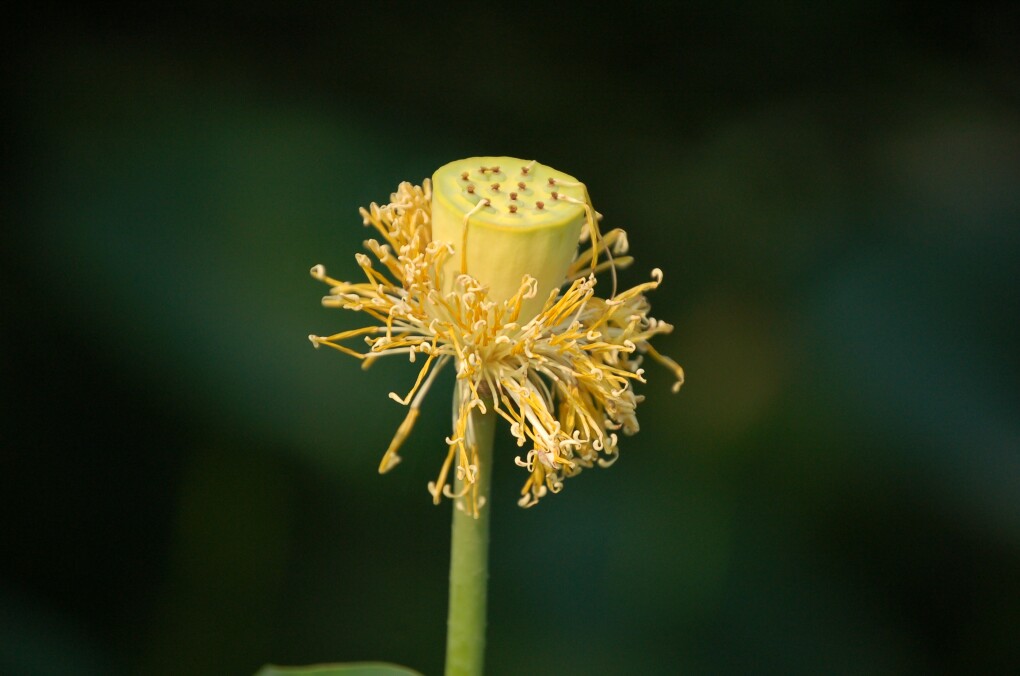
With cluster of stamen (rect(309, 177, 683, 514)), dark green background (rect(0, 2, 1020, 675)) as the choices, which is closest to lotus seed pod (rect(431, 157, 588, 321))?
cluster of stamen (rect(309, 177, 683, 514))

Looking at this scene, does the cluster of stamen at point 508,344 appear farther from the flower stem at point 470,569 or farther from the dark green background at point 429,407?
the dark green background at point 429,407

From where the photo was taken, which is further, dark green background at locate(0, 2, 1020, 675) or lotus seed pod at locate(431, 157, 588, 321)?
dark green background at locate(0, 2, 1020, 675)

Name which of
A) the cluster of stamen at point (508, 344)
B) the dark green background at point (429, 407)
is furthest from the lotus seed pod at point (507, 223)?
the dark green background at point (429, 407)

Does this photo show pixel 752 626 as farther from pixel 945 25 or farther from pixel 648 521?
pixel 945 25

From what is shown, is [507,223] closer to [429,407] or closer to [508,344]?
[508,344]

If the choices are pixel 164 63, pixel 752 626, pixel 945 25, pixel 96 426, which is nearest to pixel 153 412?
pixel 96 426

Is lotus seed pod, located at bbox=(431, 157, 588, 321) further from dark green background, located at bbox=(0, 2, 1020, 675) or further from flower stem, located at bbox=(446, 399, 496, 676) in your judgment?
dark green background, located at bbox=(0, 2, 1020, 675)

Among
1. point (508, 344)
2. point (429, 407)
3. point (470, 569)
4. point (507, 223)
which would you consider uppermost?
point (507, 223)

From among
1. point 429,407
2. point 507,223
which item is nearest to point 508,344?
point 507,223
